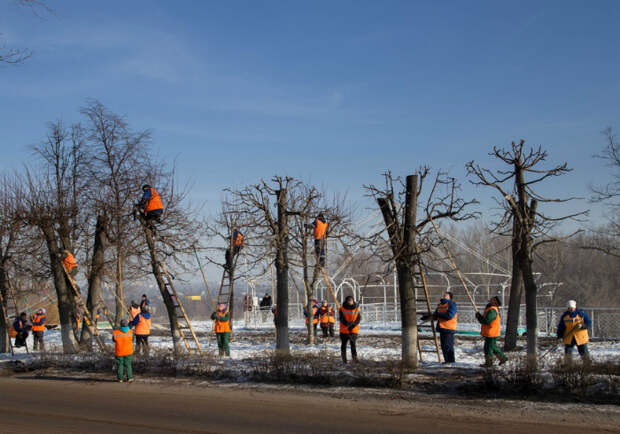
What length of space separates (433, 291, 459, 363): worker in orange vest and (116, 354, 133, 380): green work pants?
7560 mm

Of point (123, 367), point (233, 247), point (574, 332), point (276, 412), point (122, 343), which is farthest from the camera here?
point (233, 247)

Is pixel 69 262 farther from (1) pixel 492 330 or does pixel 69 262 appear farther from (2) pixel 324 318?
(1) pixel 492 330

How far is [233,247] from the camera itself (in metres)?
20.5

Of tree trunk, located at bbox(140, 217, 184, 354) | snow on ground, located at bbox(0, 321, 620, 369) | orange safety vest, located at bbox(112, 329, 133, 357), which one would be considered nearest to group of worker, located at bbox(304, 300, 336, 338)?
snow on ground, located at bbox(0, 321, 620, 369)

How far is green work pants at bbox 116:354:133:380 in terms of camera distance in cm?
1289

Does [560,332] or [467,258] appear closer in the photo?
[560,332]

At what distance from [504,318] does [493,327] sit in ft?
53.7

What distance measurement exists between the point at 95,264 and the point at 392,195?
11742 mm

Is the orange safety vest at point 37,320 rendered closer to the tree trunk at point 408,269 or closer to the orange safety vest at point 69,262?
the orange safety vest at point 69,262

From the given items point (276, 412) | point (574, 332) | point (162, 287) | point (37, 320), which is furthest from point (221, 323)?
point (37, 320)

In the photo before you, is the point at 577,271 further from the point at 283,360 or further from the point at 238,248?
the point at 283,360

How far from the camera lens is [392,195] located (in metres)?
13.0

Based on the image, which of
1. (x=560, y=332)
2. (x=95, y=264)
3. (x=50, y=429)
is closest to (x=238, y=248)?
(x=95, y=264)

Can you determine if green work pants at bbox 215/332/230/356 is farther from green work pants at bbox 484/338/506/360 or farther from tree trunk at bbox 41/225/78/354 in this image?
green work pants at bbox 484/338/506/360
